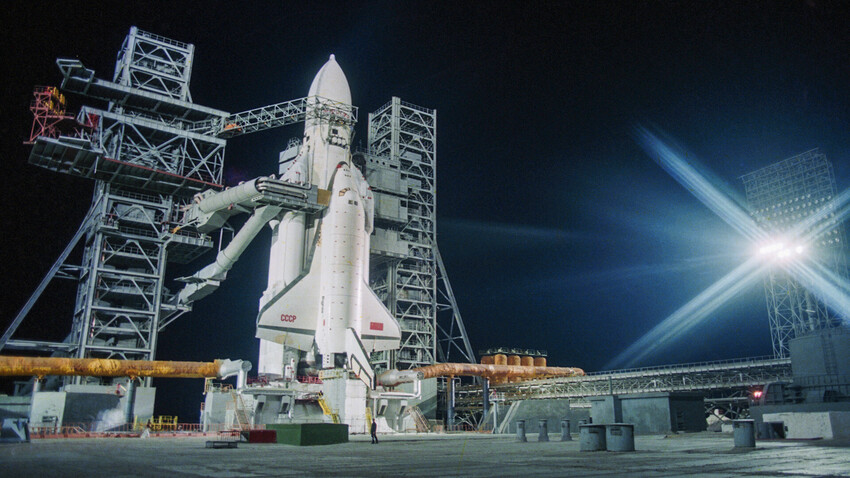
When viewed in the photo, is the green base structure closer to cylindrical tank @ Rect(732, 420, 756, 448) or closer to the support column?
cylindrical tank @ Rect(732, 420, 756, 448)

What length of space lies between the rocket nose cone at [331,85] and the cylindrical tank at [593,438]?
42.4 metres

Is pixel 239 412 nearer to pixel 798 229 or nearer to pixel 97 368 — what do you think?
pixel 97 368

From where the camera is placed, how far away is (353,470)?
13.0m

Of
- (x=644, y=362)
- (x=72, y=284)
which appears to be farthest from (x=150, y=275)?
(x=644, y=362)

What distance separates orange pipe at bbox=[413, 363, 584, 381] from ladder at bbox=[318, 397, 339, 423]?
11154 millimetres

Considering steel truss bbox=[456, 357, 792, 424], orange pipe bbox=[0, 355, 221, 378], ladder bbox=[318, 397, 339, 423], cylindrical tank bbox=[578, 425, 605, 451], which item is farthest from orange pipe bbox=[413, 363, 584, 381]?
cylindrical tank bbox=[578, 425, 605, 451]

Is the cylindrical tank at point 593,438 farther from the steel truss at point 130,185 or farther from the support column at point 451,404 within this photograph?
the steel truss at point 130,185

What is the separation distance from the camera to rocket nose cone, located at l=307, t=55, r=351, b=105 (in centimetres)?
5522

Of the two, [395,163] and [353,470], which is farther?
[395,163]

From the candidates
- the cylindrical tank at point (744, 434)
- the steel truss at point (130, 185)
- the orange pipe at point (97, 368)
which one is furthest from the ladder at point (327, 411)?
the cylindrical tank at point (744, 434)

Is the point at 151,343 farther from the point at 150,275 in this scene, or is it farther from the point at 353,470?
the point at 353,470

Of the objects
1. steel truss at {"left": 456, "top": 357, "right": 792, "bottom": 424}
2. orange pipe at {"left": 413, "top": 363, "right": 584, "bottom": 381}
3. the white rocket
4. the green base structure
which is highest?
the white rocket

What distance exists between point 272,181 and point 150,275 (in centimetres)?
1540

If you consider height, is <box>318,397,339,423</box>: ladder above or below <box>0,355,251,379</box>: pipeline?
below
